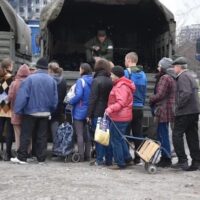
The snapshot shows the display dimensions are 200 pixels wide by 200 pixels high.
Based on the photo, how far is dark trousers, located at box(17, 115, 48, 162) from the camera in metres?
9.65

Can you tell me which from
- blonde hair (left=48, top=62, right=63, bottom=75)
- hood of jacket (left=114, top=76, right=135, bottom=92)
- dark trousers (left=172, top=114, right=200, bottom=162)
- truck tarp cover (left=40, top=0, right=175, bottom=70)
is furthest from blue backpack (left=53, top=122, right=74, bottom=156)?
truck tarp cover (left=40, top=0, right=175, bottom=70)

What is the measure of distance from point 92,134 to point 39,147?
3.06 feet

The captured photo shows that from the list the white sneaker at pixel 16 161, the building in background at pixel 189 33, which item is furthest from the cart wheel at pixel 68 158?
the building in background at pixel 189 33

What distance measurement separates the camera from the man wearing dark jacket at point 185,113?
351 inches

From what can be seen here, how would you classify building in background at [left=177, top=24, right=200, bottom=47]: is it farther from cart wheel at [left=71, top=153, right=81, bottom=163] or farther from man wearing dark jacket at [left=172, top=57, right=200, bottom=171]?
man wearing dark jacket at [left=172, top=57, right=200, bottom=171]

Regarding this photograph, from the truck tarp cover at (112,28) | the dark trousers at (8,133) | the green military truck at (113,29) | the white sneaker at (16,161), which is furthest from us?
the truck tarp cover at (112,28)

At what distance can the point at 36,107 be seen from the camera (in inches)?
378

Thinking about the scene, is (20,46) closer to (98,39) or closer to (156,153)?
(98,39)

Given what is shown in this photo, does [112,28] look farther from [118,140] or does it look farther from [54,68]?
[118,140]

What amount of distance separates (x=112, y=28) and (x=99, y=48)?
197 cm

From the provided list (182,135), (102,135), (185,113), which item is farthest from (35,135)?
→ (185,113)

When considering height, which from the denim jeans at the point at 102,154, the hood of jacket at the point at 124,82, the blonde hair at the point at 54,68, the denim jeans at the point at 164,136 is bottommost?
the denim jeans at the point at 102,154

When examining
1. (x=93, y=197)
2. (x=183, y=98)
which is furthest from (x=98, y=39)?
(x=93, y=197)

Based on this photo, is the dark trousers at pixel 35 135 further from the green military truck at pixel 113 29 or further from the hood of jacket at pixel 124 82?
the green military truck at pixel 113 29
